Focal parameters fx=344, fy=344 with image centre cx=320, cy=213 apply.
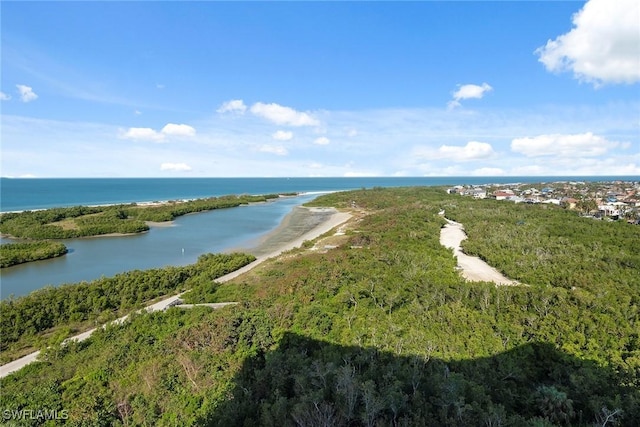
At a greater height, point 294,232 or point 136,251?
point 294,232

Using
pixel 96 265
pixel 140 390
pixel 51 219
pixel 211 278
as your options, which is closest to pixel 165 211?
pixel 51 219

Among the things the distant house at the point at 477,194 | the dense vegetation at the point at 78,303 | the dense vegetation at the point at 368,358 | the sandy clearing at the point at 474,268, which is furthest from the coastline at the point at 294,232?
the distant house at the point at 477,194

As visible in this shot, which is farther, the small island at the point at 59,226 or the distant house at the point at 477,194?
the distant house at the point at 477,194

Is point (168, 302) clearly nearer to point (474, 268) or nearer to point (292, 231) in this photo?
point (474, 268)

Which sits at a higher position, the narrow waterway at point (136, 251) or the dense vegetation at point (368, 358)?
the dense vegetation at point (368, 358)

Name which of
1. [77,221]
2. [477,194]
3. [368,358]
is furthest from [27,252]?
[477,194]

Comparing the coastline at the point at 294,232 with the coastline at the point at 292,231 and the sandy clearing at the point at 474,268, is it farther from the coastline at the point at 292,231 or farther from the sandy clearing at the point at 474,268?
the sandy clearing at the point at 474,268

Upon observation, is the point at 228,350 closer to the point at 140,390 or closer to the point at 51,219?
the point at 140,390
